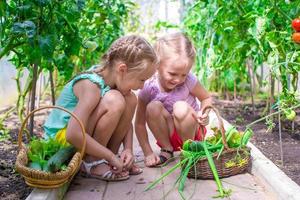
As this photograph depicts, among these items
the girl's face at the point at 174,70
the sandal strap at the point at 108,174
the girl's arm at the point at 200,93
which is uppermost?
the girl's face at the point at 174,70

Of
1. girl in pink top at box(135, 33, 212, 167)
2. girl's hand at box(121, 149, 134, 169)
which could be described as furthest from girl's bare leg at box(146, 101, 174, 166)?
girl's hand at box(121, 149, 134, 169)

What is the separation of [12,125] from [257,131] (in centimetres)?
197

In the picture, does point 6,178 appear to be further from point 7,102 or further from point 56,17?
point 7,102

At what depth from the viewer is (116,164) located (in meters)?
2.49

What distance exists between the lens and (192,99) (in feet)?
9.84

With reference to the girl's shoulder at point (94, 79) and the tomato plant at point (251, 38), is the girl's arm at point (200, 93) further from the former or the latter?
the girl's shoulder at point (94, 79)

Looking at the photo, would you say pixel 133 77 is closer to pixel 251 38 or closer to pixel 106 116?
pixel 106 116

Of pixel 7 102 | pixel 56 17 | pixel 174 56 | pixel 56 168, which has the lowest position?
pixel 7 102

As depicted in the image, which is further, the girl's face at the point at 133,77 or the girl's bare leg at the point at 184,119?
the girl's bare leg at the point at 184,119

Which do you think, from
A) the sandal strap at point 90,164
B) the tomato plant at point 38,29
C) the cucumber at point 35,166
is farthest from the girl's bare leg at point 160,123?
the cucumber at point 35,166

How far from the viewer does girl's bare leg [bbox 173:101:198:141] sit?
2727 millimetres

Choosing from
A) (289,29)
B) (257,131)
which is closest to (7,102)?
(257,131)

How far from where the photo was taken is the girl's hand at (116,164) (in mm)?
2480

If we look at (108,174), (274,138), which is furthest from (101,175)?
(274,138)
